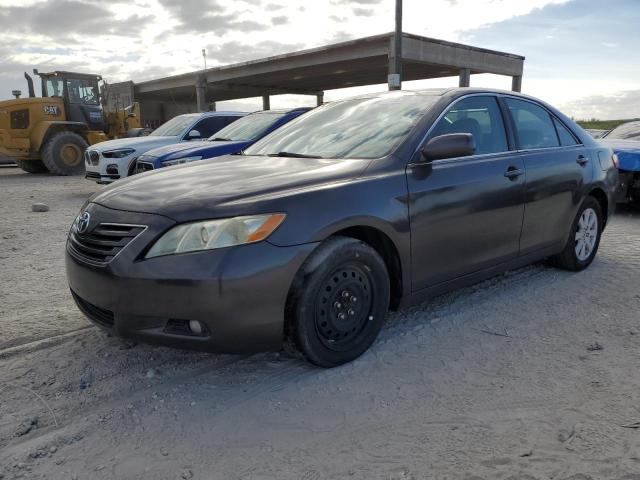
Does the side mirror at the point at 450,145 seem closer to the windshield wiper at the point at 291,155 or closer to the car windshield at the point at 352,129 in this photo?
the car windshield at the point at 352,129

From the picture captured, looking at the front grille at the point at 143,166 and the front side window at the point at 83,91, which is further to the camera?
the front side window at the point at 83,91

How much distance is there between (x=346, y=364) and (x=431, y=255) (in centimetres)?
88

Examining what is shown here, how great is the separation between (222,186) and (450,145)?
1.39 meters

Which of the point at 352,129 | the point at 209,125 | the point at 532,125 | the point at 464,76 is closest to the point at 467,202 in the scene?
the point at 352,129

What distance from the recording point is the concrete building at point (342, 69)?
2538cm

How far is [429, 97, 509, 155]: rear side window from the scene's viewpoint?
12.1 feet

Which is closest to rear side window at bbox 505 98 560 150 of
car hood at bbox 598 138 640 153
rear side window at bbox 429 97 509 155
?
rear side window at bbox 429 97 509 155

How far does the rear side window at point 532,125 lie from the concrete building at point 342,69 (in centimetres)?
1506

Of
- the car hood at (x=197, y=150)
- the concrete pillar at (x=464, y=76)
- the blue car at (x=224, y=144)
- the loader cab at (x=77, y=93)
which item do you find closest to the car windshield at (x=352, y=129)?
the blue car at (x=224, y=144)

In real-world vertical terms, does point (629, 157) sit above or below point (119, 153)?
below

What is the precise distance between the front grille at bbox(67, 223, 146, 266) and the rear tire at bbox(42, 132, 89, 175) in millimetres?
13915

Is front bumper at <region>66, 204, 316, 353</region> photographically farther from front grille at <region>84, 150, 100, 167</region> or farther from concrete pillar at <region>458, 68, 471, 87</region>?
concrete pillar at <region>458, 68, 471, 87</region>

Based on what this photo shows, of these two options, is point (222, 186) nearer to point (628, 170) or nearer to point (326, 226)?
point (326, 226)

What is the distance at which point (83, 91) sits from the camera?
54.7 feet
